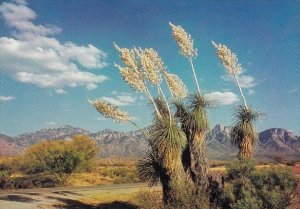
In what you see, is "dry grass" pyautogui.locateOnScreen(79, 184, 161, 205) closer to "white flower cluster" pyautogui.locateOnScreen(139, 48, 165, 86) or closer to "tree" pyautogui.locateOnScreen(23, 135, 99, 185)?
"white flower cluster" pyautogui.locateOnScreen(139, 48, 165, 86)

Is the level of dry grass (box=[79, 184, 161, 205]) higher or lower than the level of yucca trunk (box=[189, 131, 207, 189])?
lower

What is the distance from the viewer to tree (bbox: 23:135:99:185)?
152 feet

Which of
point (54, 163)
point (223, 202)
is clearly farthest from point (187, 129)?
point (54, 163)

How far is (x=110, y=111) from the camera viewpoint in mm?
20828

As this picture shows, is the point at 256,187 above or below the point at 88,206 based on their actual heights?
above

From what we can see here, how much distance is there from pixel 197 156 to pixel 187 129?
1.50 m

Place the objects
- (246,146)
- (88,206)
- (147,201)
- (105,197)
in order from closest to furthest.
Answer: (147,201), (88,206), (246,146), (105,197)

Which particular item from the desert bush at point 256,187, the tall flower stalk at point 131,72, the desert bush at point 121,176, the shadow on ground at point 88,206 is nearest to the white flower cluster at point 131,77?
the tall flower stalk at point 131,72

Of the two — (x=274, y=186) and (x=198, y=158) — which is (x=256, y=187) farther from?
(x=198, y=158)

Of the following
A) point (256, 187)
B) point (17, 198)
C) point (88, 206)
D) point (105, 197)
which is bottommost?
point (88, 206)

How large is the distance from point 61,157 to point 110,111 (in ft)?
92.1

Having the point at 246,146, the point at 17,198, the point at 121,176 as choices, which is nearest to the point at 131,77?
the point at 246,146

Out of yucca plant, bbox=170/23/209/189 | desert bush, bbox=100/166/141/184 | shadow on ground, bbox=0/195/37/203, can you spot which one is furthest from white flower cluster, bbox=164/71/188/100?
desert bush, bbox=100/166/141/184

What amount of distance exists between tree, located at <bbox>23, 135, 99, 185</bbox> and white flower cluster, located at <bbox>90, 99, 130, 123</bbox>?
85.4 ft
